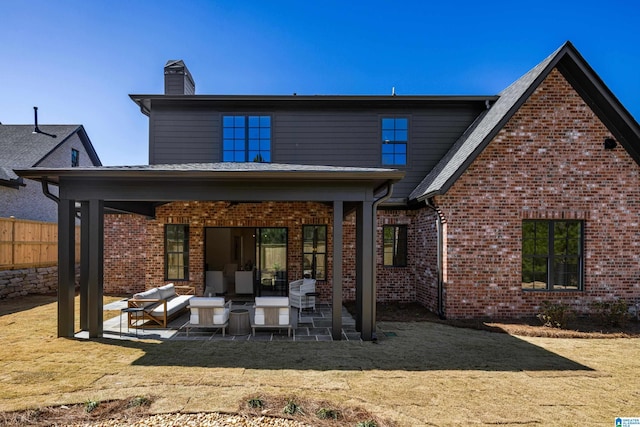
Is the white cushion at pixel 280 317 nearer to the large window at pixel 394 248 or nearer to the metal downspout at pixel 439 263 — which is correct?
the metal downspout at pixel 439 263

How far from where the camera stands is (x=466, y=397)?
15.1 ft

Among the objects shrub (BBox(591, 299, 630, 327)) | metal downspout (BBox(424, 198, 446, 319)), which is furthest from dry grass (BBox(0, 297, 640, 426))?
metal downspout (BBox(424, 198, 446, 319))

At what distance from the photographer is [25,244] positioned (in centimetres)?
1226

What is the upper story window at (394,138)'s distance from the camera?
37.7ft

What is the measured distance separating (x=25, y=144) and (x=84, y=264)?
1469 centimetres

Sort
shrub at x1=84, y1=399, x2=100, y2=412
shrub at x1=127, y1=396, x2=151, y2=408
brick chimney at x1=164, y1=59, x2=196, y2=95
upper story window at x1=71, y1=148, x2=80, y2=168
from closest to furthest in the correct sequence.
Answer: shrub at x1=84, y1=399, x2=100, y2=412, shrub at x1=127, y1=396, x2=151, y2=408, brick chimney at x1=164, y1=59, x2=196, y2=95, upper story window at x1=71, y1=148, x2=80, y2=168

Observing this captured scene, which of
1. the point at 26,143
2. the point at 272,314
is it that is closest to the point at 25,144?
Answer: the point at 26,143

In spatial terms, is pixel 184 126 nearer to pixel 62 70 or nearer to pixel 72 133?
pixel 62 70

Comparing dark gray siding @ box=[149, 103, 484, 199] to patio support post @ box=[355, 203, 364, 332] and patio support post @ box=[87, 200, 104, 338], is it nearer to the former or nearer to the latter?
patio support post @ box=[355, 203, 364, 332]

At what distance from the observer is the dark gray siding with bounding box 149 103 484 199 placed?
1145 cm

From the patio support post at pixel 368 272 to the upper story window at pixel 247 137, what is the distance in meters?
5.45

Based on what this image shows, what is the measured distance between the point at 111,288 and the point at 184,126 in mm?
6308

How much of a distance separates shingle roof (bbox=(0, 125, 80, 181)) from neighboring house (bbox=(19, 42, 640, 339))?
7022 millimetres

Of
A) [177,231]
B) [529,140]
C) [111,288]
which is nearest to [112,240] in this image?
[111,288]
